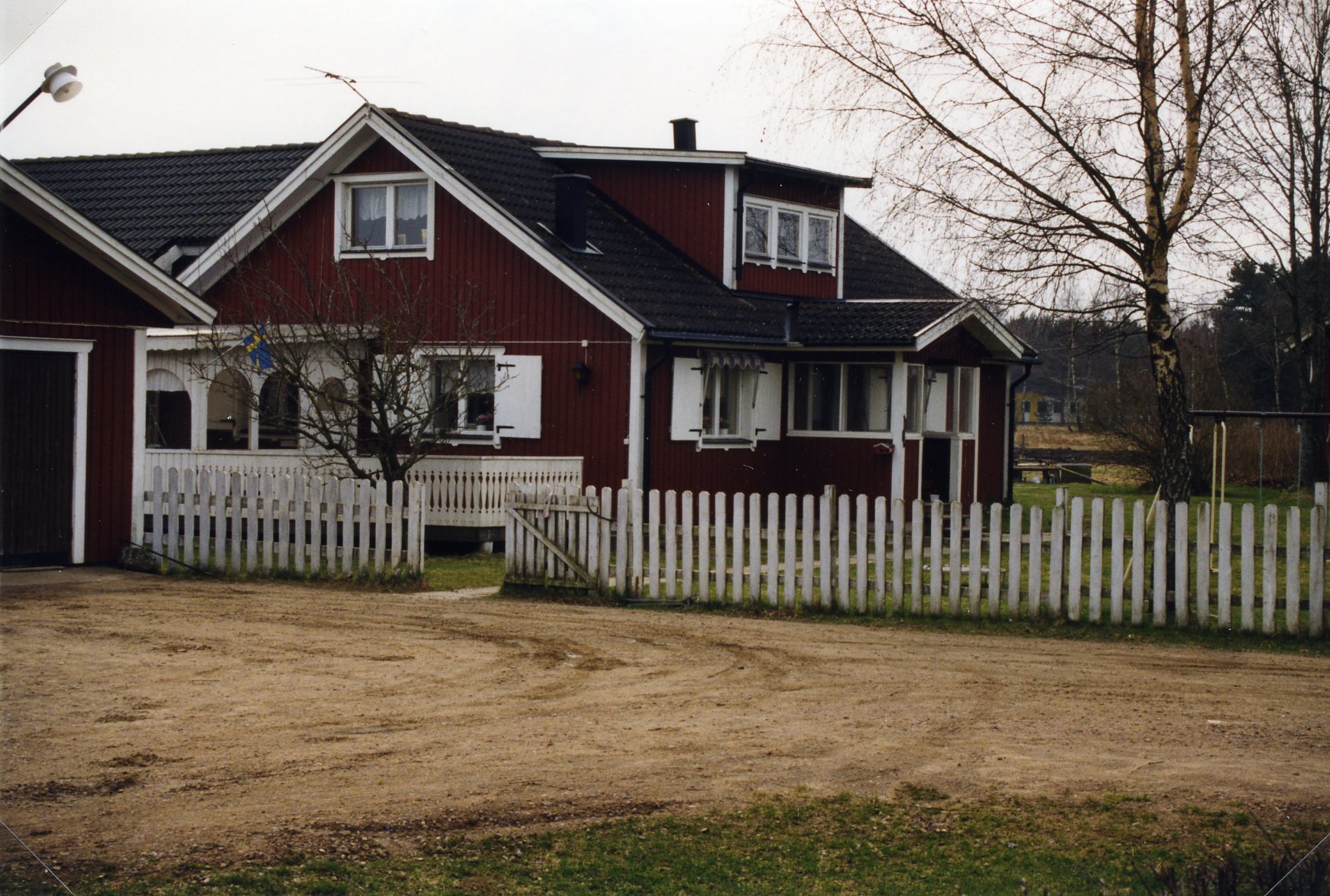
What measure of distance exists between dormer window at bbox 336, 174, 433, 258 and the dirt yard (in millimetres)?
11267

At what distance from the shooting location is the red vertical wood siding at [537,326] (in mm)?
22438

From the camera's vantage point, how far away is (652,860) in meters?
6.11

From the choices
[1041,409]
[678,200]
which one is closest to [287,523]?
[678,200]

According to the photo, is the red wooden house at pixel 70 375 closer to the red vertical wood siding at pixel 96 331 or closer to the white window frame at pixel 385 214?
the red vertical wood siding at pixel 96 331

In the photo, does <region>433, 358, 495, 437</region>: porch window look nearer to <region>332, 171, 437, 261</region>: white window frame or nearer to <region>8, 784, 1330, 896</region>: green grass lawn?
<region>332, 171, 437, 261</region>: white window frame

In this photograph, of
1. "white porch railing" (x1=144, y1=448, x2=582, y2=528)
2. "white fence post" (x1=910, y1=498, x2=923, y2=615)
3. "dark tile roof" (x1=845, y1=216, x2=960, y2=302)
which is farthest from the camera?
"dark tile roof" (x1=845, y1=216, x2=960, y2=302)

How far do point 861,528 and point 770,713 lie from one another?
4925mm

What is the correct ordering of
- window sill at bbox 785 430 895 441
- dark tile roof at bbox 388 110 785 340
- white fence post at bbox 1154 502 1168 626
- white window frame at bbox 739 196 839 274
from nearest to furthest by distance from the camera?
white fence post at bbox 1154 502 1168 626 < dark tile roof at bbox 388 110 785 340 < window sill at bbox 785 430 895 441 < white window frame at bbox 739 196 839 274

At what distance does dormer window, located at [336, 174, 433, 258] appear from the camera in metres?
23.7

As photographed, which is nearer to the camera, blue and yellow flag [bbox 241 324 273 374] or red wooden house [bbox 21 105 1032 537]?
blue and yellow flag [bbox 241 324 273 374]

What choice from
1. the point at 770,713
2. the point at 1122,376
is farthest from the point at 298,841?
the point at 1122,376

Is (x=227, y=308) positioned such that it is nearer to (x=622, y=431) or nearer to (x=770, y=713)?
(x=622, y=431)

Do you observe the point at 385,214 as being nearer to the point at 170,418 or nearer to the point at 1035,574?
the point at 170,418

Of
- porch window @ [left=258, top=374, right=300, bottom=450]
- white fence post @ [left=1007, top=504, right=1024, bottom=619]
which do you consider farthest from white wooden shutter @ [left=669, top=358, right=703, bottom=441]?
white fence post @ [left=1007, top=504, right=1024, bottom=619]
